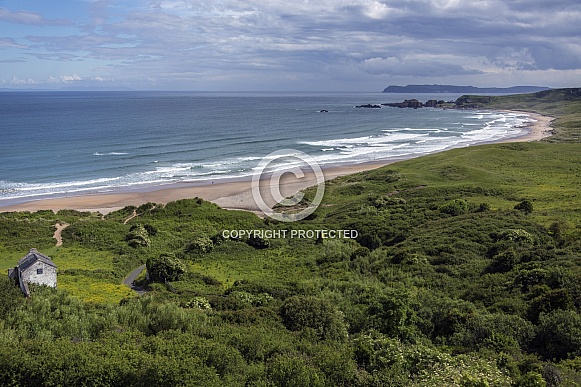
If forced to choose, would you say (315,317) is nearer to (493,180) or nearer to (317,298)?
(317,298)

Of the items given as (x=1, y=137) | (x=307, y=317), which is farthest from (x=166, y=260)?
(x=1, y=137)

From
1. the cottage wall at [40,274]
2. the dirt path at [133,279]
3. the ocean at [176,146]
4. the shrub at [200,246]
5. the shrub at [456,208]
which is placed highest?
the ocean at [176,146]

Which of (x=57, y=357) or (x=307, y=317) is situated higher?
(x=57, y=357)

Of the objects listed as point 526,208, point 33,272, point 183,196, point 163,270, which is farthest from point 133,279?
point 183,196

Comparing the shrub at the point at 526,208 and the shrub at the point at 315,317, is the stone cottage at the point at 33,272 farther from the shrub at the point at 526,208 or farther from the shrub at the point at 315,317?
the shrub at the point at 526,208

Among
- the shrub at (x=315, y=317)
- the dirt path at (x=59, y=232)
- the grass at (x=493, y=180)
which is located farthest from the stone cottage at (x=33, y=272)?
the grass at (x=493, y=180)

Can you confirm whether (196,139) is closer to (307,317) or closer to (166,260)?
(166,260)

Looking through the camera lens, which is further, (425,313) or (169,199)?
(169,199)
